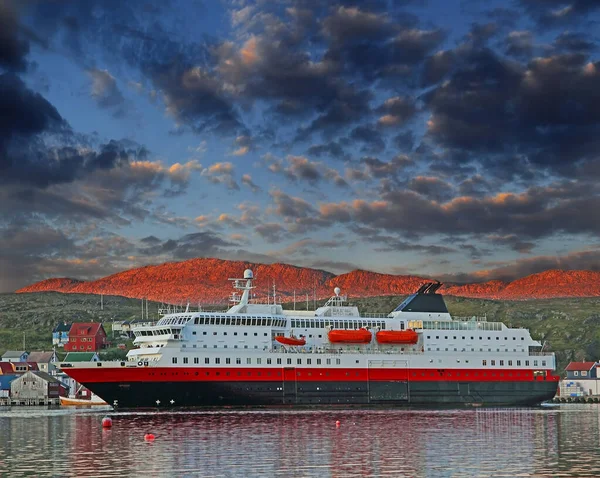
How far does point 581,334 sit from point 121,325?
105 meters

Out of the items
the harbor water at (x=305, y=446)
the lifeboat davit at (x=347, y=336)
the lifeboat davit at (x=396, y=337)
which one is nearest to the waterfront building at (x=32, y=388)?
the lifeboat davit at (x=347, y=336)

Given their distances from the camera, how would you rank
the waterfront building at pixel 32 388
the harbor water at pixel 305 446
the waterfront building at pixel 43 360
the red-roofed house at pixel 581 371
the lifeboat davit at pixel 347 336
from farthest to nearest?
the waterfront building at pixel 43 360
the red-roofed house at pixel 581 371
the waterfront building at pixel 32 388
the lifeboat davit at pixel 347 336
the harbor water at pixel 305 446

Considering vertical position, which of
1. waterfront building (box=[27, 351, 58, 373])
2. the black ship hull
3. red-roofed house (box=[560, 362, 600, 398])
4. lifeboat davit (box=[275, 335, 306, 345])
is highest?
lifeboat davit (box=[275, 335, 306, 345])

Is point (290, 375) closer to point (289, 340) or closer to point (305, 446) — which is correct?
point (289, 340)

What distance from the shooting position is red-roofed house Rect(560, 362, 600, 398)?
134000 mm

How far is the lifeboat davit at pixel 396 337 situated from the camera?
85.8 metres

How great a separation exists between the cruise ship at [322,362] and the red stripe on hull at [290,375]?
0.09m

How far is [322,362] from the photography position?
3246 inches

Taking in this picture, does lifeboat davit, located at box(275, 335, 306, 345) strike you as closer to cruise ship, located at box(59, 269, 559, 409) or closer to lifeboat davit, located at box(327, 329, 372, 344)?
cruise ship, located at box(59, 269, 559, 409)

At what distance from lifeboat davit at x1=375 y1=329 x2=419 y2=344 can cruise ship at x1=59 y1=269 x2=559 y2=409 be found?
10 cm

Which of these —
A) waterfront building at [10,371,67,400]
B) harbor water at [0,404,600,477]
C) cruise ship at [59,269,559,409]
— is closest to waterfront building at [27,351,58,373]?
waterfront building at [10,371,67,400]

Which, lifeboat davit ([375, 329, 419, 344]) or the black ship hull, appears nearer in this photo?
the black ship hull

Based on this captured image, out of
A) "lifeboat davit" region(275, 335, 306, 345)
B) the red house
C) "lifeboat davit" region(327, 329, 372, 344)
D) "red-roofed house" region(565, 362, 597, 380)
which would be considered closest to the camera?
"lifeboat davit" region(275, 335, 306, 345)

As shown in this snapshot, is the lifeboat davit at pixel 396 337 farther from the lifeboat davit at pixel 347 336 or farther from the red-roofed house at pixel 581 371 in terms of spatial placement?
the red-roofed house at pixel 581 371
